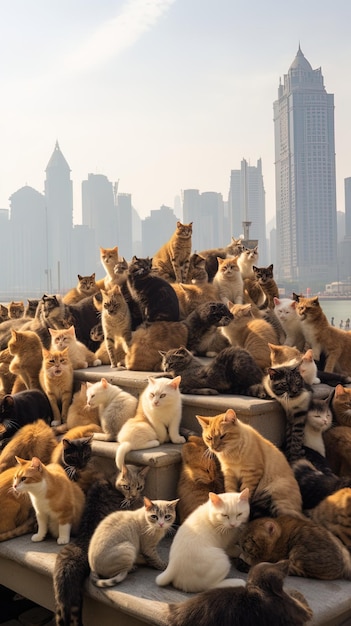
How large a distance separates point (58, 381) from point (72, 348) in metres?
0.51

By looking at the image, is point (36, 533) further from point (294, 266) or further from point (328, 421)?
point (294, 266)

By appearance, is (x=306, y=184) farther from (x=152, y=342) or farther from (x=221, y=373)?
(x=221, y=373)

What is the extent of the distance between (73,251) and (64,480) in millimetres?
149636

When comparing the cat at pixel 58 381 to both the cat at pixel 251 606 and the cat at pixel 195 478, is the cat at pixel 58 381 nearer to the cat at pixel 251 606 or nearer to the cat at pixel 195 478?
the cat at pixel 195 478

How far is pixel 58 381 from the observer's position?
189 inches

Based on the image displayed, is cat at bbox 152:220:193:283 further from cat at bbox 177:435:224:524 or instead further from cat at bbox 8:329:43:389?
cat at bbox 177:435:224:524

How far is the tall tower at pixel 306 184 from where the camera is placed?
5021 inches

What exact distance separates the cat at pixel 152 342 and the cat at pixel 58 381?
56 cm

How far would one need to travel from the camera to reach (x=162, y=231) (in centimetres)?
12069

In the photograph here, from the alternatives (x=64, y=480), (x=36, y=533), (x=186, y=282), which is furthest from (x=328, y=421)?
(x=186, y=282)

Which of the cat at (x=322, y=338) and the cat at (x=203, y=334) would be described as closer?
the cat at (x=322, y=338)

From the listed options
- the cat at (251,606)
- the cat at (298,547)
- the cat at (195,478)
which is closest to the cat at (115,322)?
the cat at (195,478)

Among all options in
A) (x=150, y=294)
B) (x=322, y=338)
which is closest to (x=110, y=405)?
(x=150, y=294)

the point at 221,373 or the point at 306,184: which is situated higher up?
the point at 306,184
